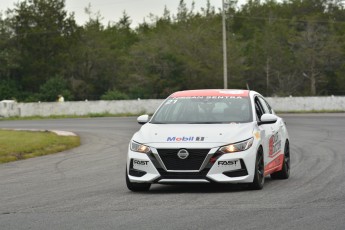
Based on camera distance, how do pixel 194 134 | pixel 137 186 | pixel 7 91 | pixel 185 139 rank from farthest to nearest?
pixel 7 91, pixel 137 186, pixel 194 134, pixel 185 139

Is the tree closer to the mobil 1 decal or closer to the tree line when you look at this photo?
the tree line

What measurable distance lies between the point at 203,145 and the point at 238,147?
1.71 ft

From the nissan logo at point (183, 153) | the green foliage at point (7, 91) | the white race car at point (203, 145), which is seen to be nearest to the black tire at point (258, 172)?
the white race car at point (203, 145)

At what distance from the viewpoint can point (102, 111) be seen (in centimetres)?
5750

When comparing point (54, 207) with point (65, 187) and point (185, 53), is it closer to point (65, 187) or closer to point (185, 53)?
point (65, 187)

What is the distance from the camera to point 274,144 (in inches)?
531

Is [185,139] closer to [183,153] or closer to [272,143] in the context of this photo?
[183,153]

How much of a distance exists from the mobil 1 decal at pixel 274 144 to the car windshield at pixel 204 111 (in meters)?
0.65

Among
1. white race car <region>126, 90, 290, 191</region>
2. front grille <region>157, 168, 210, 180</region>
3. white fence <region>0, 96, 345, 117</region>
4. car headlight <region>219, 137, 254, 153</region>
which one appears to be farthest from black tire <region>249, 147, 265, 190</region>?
white fence <region>0, 96, 345, 117</region>

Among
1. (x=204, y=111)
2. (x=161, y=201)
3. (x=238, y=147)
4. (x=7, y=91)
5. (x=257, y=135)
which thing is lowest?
(x=7, y=91)

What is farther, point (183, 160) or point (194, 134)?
point (194, 134)

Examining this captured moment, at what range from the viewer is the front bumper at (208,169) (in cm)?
1156

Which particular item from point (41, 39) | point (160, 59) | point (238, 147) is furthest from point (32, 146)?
→ point (41, 39)

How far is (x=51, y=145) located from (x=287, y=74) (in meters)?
74.3
